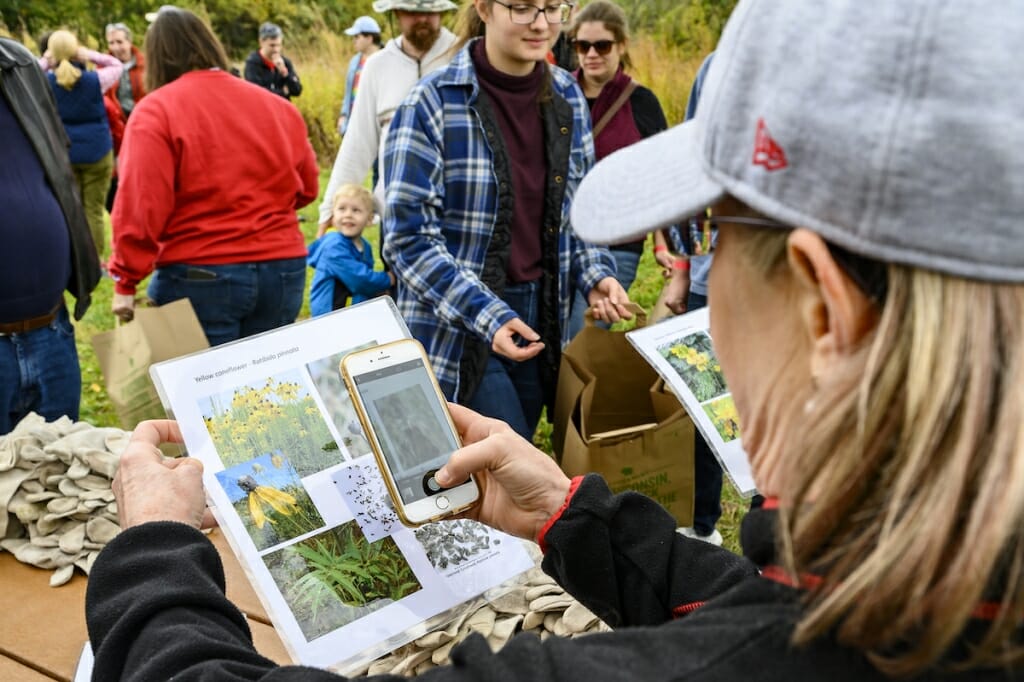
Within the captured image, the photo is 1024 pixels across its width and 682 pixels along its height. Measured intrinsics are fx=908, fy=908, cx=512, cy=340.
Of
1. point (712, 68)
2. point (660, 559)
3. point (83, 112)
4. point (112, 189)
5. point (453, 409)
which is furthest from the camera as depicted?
point (112, 189)

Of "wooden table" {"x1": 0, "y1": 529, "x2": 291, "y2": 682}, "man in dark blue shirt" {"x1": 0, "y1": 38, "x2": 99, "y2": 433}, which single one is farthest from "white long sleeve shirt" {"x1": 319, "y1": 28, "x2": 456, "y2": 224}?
"wooden table" {"x1": 0, "y1": 529, "x2": 291, "y2": 682}

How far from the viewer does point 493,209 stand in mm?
2482

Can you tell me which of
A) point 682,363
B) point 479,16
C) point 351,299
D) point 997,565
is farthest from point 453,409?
point 351,299

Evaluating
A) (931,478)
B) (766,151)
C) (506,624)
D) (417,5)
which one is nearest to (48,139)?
(417,5)

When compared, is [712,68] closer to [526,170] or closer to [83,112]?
[526,170]

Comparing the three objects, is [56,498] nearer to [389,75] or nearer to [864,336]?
[864,336]

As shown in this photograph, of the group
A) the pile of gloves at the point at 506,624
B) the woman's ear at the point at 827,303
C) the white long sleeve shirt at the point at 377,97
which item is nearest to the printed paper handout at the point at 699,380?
the pile of gloves at the point at 506,624

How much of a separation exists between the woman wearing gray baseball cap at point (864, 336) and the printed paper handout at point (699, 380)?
3.52 feet

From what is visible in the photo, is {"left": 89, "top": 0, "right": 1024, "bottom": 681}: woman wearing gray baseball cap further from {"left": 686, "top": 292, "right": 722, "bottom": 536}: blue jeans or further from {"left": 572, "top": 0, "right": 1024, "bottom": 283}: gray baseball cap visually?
{"left": 686, "top": 292, "right": 722, "bottom": 536}: blue jeans

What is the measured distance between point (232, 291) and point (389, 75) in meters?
1.14

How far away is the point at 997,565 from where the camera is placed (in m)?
0.64

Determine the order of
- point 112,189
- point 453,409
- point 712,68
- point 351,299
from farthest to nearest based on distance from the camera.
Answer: point 112,189 < point 351,299 < point 453,409 < point 712,68

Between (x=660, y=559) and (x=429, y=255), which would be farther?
(x=429, y=255)

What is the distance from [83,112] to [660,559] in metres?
6.11
